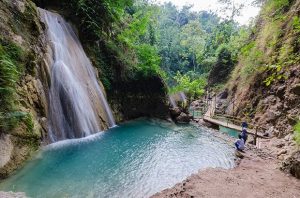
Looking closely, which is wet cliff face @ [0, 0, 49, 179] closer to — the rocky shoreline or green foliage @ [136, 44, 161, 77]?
the rocky shoreline

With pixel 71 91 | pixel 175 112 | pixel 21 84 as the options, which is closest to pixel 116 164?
pixel 21 84

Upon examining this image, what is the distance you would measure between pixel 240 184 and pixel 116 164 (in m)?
4.53

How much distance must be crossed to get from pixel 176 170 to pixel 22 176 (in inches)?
209

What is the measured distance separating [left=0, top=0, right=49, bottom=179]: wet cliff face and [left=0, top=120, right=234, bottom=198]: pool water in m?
0.68

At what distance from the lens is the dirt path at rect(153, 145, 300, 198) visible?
7164mm

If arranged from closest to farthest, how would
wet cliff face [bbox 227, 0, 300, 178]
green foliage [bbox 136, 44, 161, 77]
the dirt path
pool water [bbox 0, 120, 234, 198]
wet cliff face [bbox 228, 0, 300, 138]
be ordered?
1. pool water [bbox 0, 120, 234, 198]
2. the dirt path
3. wet cliff face [bbox 227, 0, 300, 178]
4. wet cliff face [bbox 228, 0, 300, 138]
5. green foliage [bbox 136, 44, 161, 77]

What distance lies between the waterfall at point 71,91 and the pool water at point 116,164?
79 cm

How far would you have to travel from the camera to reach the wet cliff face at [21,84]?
7680mm

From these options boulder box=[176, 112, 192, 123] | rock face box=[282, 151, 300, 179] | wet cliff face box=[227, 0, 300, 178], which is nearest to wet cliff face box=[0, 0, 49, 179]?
rock face box=[282, 151, 300, 179]

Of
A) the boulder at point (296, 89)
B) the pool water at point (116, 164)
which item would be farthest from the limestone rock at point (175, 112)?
the boulder at point (296, 89)

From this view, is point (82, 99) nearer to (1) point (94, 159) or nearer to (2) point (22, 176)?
(1) point (94, 159)

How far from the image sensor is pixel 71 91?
492 inches

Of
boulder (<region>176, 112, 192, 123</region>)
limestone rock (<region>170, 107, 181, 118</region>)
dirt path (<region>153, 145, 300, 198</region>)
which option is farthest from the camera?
limestone rock (<region>170, 107, 181, 118</region>)

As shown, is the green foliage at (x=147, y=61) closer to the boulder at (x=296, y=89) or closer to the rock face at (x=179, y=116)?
the rock face at (x=179, y=116)
